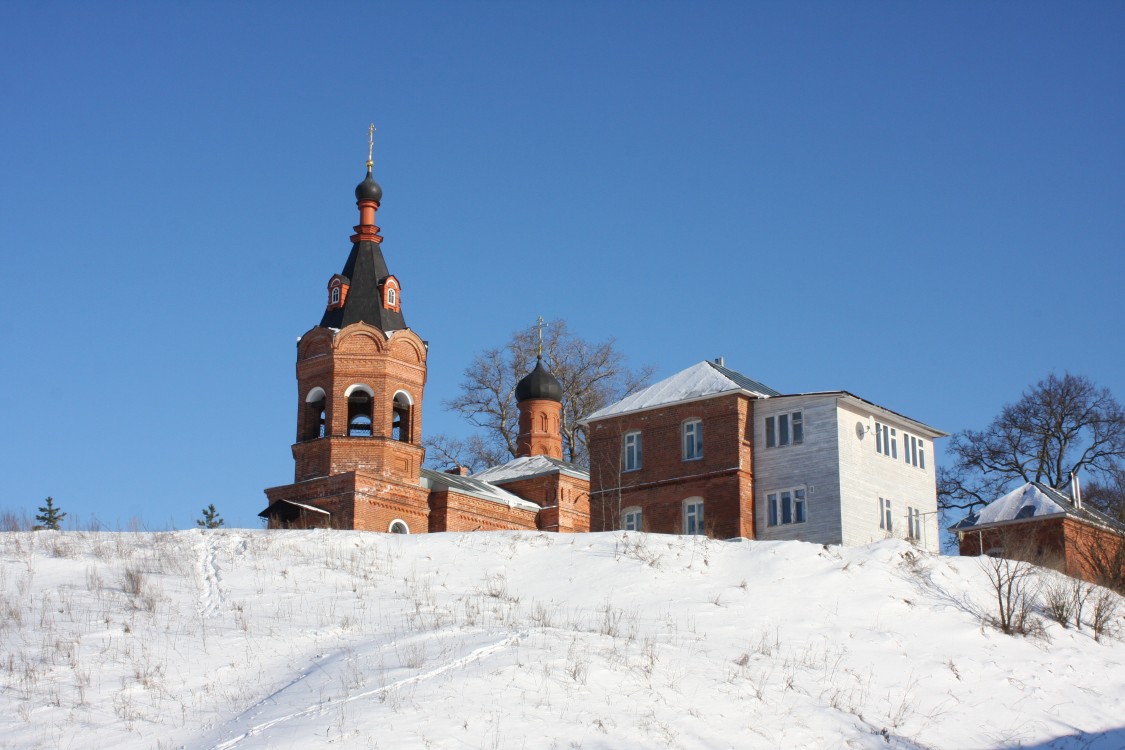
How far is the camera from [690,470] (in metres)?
32.4

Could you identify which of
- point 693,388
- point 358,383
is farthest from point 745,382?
point 358,383

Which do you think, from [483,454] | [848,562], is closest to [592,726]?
[848,562]

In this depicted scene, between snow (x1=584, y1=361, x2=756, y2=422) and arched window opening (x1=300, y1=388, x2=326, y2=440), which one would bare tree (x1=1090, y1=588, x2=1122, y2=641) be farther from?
arched window opening (x1=300, y1=388, x2=326, y2=440)

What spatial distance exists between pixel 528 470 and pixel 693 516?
13706 millimetres

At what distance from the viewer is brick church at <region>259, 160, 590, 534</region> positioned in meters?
37.7

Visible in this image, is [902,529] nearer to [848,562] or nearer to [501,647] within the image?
[848,562]

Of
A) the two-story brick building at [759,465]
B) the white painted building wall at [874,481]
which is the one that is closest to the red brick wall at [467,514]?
the two-story brick building at [759,465]

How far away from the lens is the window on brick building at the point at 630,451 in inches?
1330

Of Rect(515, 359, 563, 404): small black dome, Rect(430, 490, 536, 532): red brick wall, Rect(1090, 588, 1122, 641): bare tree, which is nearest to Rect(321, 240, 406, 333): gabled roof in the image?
Rect(430, 490, 536, 532): red brick wall

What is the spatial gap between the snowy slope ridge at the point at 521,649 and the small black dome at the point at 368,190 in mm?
21479

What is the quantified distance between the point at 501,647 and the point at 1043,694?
675cm

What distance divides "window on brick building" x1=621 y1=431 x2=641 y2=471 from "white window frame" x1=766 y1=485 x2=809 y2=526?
12.6ft

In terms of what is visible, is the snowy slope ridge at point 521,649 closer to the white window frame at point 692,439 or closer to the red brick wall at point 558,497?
the white window frame at point 692,439

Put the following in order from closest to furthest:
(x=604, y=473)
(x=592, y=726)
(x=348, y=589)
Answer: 1. (x=592, y=726)
2. (x=348, y=589)
3. (x=604, y=473)
